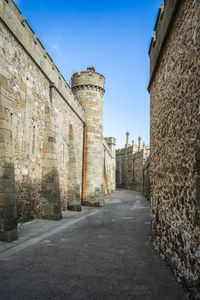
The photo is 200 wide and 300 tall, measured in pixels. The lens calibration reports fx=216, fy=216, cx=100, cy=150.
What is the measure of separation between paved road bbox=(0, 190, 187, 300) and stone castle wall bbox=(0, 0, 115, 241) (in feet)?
4.14

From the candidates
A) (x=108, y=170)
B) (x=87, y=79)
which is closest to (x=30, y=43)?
(x=87, y=79)

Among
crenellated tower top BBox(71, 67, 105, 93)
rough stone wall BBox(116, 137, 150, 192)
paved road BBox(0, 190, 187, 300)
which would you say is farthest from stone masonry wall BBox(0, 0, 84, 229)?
rough stone wall BBox(116, 137, 150, 192)

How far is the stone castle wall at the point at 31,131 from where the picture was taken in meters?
5.73

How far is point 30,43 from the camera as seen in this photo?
820 centimetres

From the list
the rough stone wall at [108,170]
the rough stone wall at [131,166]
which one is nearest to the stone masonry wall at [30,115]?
the rough stone wall at [108,170]

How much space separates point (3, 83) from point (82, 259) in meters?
5.00

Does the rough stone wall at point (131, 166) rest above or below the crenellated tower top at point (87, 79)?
below

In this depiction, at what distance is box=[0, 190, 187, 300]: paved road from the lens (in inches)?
120

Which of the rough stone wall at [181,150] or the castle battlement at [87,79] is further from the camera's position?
the castle battlement at [87,79]

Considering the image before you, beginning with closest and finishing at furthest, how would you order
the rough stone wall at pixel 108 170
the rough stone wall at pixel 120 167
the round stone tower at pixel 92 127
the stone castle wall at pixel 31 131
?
the stone castle wall at pixel 31 131 < the round stone tower at pixel 92 127 < the rough stone wall at pixel 108 170 < the rough stone wall at pixel 120 167

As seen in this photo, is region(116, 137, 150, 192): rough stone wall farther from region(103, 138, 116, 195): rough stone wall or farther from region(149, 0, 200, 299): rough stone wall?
region(149, 0, 200, 299): rough stone wall

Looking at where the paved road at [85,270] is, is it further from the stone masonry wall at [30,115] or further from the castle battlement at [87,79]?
the castle battlement at [87,79]

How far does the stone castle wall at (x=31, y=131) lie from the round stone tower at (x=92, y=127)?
2.33m

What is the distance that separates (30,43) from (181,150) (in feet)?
24.2
